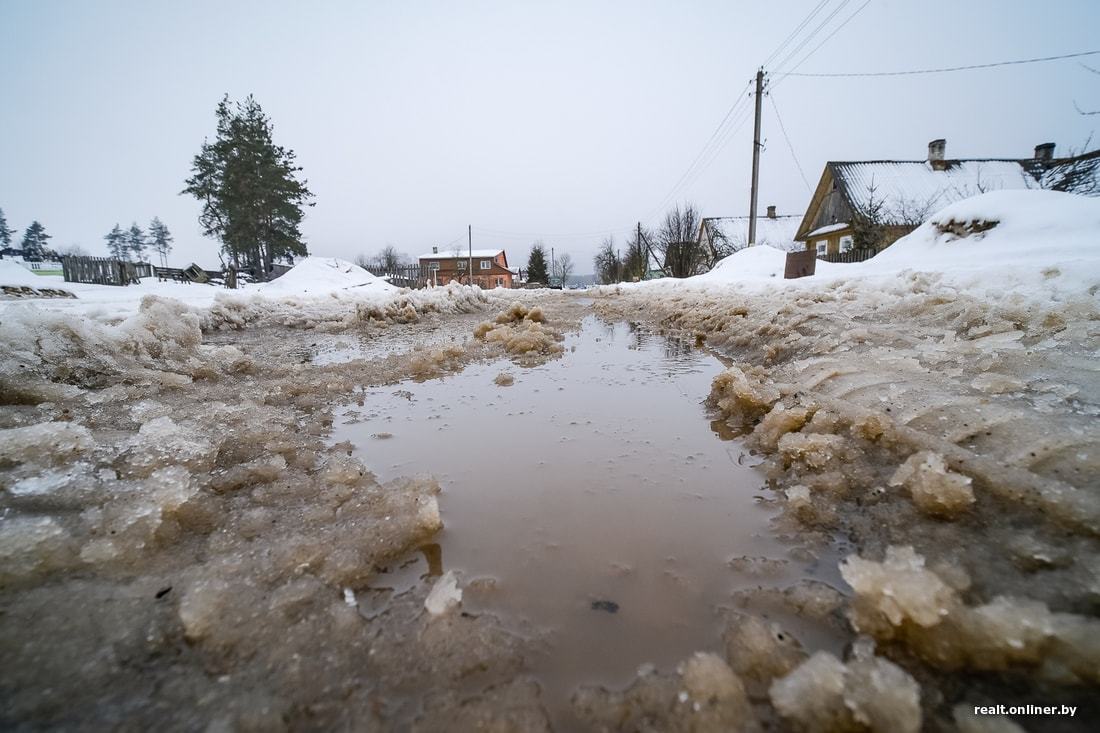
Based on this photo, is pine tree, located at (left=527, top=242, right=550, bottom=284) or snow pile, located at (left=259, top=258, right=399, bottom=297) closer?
snow pile, located at (left=259, top=258, right=399, bottom=297)

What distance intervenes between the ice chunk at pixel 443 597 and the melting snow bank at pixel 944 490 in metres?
0.48

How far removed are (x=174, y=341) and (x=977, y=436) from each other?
4.74 m

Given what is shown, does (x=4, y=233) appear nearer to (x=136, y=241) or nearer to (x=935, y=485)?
(x=136, y=241)

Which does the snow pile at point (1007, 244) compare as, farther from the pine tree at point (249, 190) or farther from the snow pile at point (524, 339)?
the pine tree at point (249, 190)

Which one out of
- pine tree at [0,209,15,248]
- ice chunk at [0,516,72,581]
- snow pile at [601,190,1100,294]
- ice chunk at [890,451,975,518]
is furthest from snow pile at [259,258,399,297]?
pine tree at [0,209,15,248]

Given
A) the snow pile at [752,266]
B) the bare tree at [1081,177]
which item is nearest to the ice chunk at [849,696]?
the snow pile at [752,266]

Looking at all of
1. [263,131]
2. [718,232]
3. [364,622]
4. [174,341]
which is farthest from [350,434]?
[718,232]

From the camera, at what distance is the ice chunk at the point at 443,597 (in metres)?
1.05

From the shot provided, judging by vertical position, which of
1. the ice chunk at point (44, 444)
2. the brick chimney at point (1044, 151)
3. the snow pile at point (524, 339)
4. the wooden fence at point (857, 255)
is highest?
the brick chimney at point (1044, 151)

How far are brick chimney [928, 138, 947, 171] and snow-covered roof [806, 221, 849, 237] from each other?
20.7 feet

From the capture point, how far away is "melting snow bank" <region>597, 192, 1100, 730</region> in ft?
2.58

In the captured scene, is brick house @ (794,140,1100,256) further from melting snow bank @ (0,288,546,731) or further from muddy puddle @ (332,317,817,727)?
melting snow bank @ (0,288,546,731)

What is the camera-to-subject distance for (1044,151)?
23.8 m

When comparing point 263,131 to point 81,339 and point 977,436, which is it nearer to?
point 81,339
